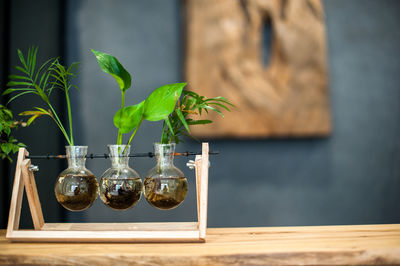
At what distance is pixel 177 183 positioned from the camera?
104cm

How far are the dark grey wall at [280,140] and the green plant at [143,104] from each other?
952 mm

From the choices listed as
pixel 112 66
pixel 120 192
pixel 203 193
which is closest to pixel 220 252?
pixel 203 193

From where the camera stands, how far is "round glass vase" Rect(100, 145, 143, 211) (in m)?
1.04

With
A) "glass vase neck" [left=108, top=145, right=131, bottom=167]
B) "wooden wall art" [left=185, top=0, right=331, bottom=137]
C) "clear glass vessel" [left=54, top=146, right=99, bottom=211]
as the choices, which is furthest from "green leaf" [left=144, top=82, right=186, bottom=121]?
"wooden wall art" [left=185, top=0, right=331, bottom=137]

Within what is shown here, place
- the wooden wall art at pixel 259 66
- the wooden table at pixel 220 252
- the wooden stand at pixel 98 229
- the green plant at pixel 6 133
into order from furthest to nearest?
1. the wooden wall art at pixel 259 66
2. the green plant at pixel 6 133
3. the wooden stand at pixel 98 229
4. the wooden table at pixel 220 252

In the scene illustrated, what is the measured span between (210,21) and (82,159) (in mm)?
1205

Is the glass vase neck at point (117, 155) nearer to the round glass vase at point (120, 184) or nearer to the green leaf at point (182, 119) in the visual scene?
the round glass vase at point (120, 184)

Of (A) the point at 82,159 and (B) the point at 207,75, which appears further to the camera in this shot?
(B) the point at 207,75

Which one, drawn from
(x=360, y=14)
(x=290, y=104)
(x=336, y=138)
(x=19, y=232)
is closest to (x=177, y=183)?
(x=19, y=232)

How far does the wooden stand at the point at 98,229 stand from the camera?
958 mm

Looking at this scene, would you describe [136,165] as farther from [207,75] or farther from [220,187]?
[207,75]

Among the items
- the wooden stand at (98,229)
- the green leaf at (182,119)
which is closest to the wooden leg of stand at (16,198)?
the wooden stand at (98,229)

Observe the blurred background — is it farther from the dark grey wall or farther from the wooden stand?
the wooden stand

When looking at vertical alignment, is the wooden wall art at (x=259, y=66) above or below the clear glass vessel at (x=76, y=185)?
above
